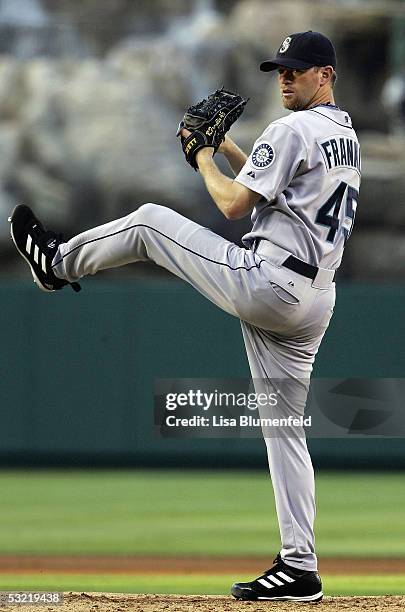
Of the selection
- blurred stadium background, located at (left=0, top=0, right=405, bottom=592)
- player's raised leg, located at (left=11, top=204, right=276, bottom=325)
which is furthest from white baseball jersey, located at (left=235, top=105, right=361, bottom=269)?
blurred stadium background, located at (left=0, top=0, right=405, bottom=592)

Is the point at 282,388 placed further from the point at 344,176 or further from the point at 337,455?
the point at 337,455

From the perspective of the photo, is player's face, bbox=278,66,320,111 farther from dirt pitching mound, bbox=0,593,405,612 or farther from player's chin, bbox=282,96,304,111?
dirt pitching mound, bbox=0,593,405,612

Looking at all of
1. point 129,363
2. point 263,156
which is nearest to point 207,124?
point 263,156

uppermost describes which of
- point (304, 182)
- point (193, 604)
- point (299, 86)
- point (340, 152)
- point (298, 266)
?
point (299, 86)

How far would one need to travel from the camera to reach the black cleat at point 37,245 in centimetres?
429

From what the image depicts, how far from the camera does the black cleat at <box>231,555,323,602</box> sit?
4.28 metres

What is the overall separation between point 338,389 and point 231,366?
0.90 m

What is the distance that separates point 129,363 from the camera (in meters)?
8.81

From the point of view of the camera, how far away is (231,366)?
8.80 meters

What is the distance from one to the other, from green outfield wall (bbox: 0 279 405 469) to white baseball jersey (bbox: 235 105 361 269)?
180 inches

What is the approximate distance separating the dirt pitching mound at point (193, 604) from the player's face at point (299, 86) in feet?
5.25

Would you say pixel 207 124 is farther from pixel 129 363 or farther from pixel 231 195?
pixel 129 363

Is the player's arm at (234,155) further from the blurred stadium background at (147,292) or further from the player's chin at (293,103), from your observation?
the blurred stadium background at (147,292)

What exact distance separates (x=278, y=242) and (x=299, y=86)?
52 centimetres
